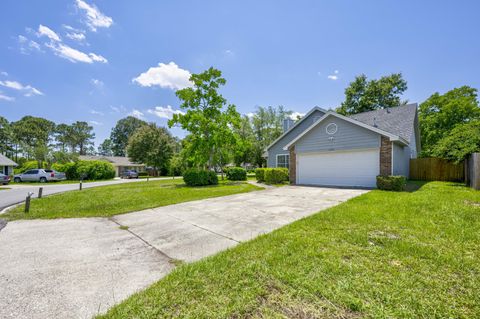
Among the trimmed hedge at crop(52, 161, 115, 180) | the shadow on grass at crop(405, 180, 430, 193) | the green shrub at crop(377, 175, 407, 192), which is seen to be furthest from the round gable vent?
the trimmed hedge at crop(52, 161, 115, 180)

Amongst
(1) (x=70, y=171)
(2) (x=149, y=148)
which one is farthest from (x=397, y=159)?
(1) (x=70, y=171)

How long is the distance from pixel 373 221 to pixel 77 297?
18.0ft

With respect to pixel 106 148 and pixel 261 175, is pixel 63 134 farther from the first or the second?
pixel 261 175

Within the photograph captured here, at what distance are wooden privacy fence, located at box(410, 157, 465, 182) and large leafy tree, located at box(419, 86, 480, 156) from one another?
29.8 feet

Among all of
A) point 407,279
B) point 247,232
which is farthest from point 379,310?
point 247,232

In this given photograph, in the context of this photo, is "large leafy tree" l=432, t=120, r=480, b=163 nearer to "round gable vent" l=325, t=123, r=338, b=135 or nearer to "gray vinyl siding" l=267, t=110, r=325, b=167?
"round gable vent" l=325, t=123, r=338, b=135

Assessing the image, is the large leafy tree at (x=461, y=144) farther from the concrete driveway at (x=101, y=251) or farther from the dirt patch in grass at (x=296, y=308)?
the dirt patch in grass at (x=296, y=308)

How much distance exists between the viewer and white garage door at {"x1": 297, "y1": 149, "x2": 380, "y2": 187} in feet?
36.3

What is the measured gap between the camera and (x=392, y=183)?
9617 millimetres

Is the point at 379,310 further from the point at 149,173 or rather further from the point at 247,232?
the point at 149,173

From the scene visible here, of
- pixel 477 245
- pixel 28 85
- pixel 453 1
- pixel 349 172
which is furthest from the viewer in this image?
pixel 28 85

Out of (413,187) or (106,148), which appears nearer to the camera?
(413,187)

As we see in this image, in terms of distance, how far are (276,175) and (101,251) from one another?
12.3 metres

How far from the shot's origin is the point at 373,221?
15.4 feet
